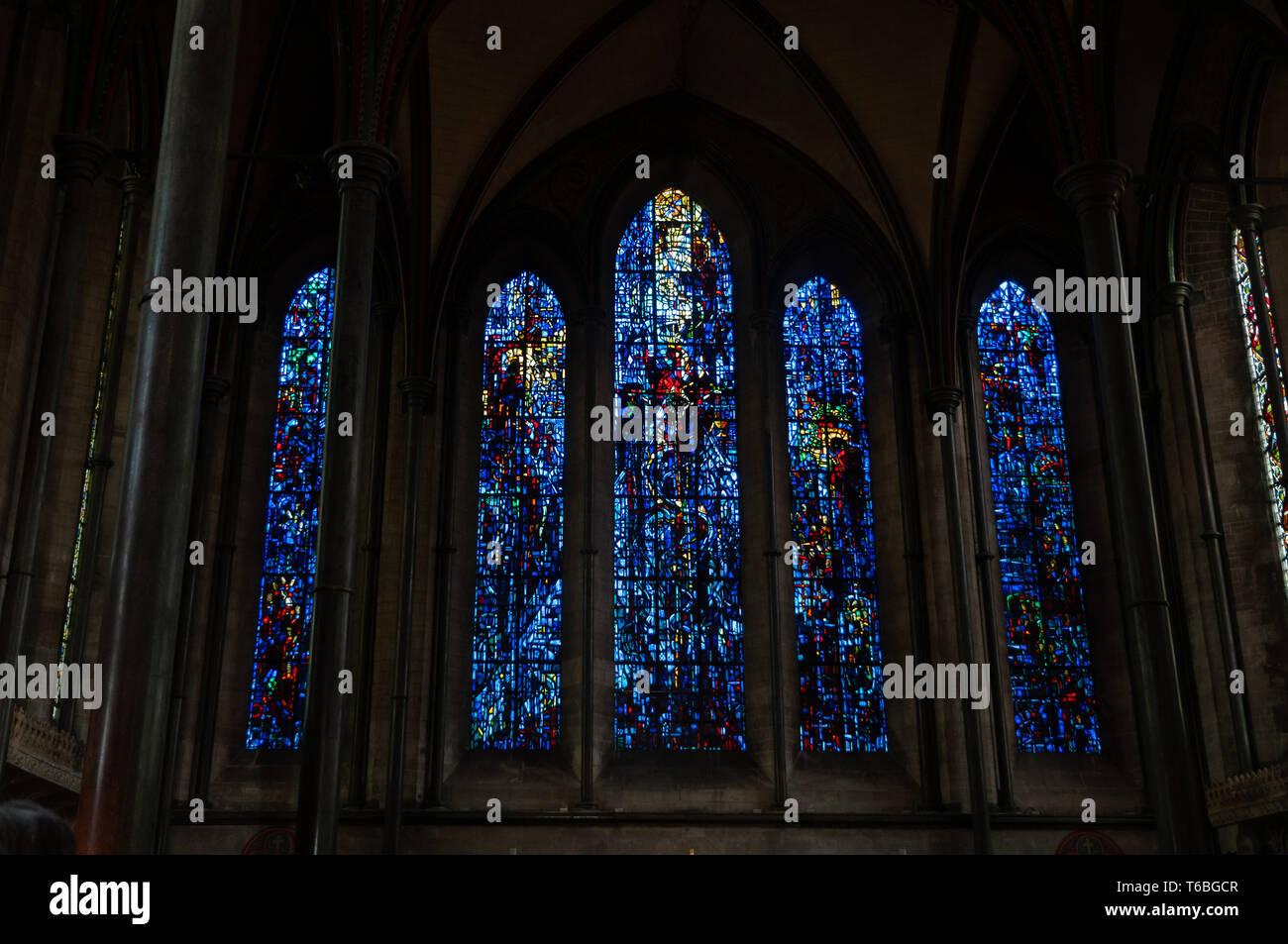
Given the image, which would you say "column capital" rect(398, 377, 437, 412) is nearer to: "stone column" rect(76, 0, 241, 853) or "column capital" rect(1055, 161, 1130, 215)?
"column capital" rect(1055, 161, 1130, 215)

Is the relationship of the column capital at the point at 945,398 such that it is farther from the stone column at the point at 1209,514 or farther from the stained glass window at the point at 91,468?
the stained glass window at the point at 91,468

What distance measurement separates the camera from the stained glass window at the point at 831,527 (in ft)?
57.8

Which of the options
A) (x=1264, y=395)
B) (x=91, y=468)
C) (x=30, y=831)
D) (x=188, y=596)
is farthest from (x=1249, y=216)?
(x=30, y=831)

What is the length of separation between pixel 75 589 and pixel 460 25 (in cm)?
871

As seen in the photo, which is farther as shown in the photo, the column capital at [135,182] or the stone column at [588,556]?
the stone column at [588,556]

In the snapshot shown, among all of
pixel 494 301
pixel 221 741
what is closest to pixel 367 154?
pixel 494 301

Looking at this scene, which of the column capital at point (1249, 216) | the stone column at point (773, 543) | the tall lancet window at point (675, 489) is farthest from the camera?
the tall lancet window at point (675, 489)

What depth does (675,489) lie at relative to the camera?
1862cm

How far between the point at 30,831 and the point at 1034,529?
670 inches

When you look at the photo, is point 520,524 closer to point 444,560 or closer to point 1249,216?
point 444,560

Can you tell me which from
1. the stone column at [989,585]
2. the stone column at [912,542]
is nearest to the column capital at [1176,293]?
the stone column at [989,585]

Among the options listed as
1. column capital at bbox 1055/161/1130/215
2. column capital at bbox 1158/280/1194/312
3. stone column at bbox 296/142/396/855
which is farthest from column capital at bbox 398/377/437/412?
column capital at bbox 1158/280/1194/312
